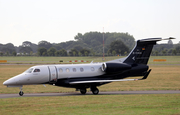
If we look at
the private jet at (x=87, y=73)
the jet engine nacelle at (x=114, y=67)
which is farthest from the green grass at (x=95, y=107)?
the jet engine nacelle at (x=114, y=67)

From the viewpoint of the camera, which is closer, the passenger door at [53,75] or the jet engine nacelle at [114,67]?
the passenger door at [53,75]

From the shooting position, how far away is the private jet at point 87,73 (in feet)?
75.6

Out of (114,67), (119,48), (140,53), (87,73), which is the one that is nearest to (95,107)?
(87,73)

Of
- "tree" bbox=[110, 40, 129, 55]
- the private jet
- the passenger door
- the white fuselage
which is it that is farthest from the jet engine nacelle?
"tree" bbox=[110, 40, 129, 55]

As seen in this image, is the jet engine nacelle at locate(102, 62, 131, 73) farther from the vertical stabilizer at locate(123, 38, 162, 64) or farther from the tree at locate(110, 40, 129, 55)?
the tree at locate(110, 40, 129, 55)

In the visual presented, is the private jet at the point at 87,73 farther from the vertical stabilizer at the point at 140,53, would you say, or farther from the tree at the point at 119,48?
the tree at the point at 119,48

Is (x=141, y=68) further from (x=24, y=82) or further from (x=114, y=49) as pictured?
(x=114, y=49)

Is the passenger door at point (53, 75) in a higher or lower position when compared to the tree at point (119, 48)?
lower

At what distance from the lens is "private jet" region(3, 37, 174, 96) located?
23047 mm

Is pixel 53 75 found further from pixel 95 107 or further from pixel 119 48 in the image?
pixel 119 48

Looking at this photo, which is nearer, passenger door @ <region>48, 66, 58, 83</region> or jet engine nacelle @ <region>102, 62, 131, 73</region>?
passenger door @ <region>48, 66, 58, 83</region>

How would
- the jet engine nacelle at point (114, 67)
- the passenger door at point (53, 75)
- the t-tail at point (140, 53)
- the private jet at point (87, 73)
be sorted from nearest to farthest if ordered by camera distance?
the private jet at point (87, 73), the passenger door at point (53, 75), the jet engine nacelle at point (114, 67), the t-tail at point (140, 53)

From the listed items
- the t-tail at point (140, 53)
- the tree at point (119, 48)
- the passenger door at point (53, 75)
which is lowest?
the passenger door at point (53, 75)

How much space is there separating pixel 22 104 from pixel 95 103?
4.86 meters
